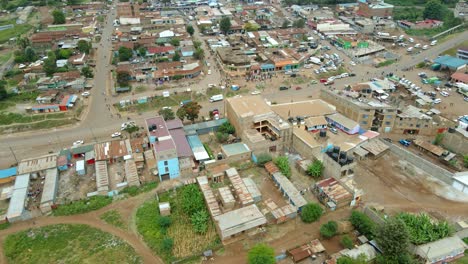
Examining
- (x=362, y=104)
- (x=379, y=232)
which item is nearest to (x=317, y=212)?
(x=379, y=232)

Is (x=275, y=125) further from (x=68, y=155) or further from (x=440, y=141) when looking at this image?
(x=68, y=155)

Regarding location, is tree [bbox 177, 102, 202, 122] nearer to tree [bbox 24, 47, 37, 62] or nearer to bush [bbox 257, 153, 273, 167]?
bush [bbox 257, 153, 273, 167]

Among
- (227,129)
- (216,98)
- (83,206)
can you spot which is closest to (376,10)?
(216,98)

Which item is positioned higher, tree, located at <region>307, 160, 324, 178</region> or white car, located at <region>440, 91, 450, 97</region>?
white car, located at <region>440, 91, 450, 97</region>

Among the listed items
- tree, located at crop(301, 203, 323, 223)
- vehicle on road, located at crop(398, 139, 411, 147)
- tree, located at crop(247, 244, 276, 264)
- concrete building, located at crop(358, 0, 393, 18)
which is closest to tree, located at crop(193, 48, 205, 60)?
vehicle on road, located at crop(398, 139, 411, 147)

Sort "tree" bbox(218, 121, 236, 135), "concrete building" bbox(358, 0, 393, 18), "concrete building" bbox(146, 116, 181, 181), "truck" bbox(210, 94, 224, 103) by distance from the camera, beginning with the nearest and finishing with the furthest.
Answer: "concrete building" bbox(146, 116, 181, 181)
"tree" bbox(218, 121, 236, 135)
"truck" bbox(210, 94, 224, 103)
"concrete building" bbox(358, 0, 393, 18)

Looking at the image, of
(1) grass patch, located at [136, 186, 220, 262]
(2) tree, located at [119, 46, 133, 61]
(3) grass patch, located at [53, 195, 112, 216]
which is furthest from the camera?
(2) tree, located at [119, 46, 133, 61]

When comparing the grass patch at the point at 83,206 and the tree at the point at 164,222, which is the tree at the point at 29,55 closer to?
the grass patch at the point at 83,206
